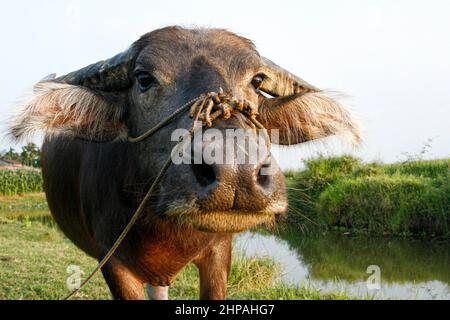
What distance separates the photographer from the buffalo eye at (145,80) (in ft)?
8.11

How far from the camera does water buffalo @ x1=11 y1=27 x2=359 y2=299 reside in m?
1.99

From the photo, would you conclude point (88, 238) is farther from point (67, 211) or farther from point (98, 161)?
point (98, 161)

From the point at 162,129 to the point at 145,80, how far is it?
34cm

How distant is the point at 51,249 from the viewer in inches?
321

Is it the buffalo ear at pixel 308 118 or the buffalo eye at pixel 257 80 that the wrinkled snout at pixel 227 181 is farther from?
the buffalo ear at pixel 308 118

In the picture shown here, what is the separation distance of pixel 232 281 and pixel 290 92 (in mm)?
4334

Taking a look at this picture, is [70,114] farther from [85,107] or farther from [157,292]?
[157,292]

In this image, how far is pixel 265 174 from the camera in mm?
1872

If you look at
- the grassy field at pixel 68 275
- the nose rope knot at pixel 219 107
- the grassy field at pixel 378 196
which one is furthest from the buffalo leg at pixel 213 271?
the grassy field at pixel 378 196

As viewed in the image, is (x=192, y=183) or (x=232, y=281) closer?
(x=192, y=183)

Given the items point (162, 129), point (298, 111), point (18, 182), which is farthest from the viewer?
point (18, 182)

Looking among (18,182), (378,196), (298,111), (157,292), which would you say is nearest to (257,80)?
(298,111)
